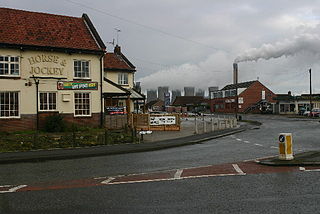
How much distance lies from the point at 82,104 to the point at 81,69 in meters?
2.52

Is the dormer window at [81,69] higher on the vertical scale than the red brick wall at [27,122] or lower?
higher

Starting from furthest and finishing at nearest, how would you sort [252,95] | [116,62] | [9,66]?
[252,95]
[116,62]
[9,66]

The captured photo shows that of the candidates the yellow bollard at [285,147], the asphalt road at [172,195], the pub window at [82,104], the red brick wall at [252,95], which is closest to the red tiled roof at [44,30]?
the pub window at [82,104]

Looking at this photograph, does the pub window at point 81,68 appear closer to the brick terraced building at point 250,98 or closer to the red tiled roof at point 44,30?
the red tiled roof at point 44,30

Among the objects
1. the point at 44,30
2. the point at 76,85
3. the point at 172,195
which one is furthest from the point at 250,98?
the point at 172,195

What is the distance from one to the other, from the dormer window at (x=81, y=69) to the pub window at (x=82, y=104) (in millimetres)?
1322

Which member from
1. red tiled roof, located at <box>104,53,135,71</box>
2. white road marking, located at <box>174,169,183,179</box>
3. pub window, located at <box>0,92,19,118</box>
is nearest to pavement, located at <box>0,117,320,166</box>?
white road marking, located at <box>174,169,183,179</box>

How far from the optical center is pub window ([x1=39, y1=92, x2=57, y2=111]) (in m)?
22.9

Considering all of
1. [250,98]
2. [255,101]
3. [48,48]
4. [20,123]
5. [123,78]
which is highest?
[48,48]

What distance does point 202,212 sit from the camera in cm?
579

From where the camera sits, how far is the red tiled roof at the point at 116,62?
3900cm

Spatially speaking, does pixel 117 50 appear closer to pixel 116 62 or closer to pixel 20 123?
pixel 116 62

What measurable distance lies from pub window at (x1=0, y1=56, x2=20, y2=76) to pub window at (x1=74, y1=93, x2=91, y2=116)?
13.8 ft

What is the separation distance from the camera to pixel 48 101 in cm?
2306
